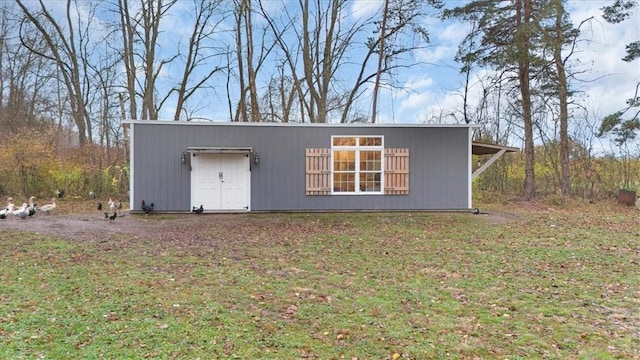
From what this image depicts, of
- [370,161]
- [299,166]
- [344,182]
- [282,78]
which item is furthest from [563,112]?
[282,78]

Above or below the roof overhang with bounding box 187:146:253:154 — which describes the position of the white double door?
below

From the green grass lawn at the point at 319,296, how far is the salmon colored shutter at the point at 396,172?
308cm

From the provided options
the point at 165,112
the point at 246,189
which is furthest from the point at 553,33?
the point at 165,112

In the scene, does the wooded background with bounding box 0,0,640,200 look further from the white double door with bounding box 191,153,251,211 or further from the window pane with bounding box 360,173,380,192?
the window pane with bounding box 360,173,380,192

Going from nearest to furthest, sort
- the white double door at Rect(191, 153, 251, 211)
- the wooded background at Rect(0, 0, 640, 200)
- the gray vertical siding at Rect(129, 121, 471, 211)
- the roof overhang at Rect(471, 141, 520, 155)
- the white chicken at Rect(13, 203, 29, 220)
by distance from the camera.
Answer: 1. the white chicken at Rect(13, 203, 29, 220)
2. the gray vertical siding at Rect(129, 121, 471, 211)
3. the white double door at Rect(191, 153, 251, 211)
4. the roof overhang at Rect(471, 141, 520, 155)
5. the wooded background at Rect(0, 0, 640, 200)

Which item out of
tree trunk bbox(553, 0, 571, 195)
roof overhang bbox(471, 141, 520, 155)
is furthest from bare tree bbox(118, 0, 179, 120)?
tree trunk bbox(553, 0, 571, 195)

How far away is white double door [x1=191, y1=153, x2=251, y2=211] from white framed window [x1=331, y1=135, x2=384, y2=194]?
91.3 inches

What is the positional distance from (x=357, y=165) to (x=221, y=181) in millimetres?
3586

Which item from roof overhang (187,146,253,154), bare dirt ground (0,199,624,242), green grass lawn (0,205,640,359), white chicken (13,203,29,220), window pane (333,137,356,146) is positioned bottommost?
green grass lawn (0,205,640,359)

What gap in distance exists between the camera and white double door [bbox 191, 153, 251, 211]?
9.69 metres

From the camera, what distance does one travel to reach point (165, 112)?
16.8 metres

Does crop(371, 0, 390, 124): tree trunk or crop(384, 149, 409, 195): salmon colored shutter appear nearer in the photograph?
crop(384, 149, 409, 195): salmon colored shutter

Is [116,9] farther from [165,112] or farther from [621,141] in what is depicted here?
[621,141]

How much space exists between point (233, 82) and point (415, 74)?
825 cm
